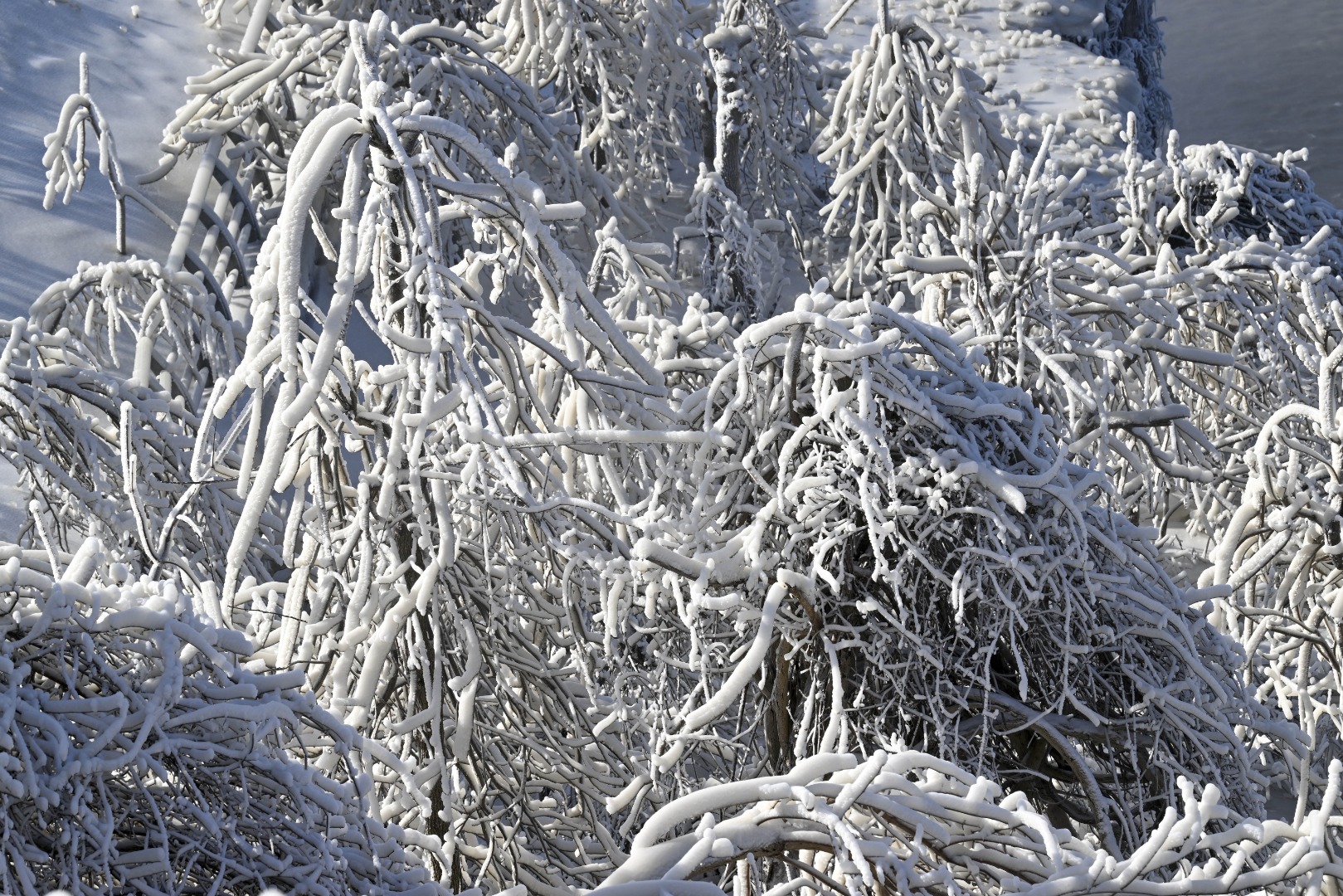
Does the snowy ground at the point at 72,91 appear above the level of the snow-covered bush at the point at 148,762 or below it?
below

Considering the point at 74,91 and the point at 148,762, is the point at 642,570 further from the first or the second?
the point at 74,91

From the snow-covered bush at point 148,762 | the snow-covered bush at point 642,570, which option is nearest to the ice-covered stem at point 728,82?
the snow-covered bush at point 642,570

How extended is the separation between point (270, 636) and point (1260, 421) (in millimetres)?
5422

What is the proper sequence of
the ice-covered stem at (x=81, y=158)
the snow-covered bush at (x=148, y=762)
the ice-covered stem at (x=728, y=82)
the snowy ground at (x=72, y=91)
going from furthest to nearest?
the ice-covered stem at (x=728, y=82) < the snowy ground at (x=72, y=91) < the ice-covered stem at (x=81, y=158) < the snow-covered bush at (x=148, y=762)

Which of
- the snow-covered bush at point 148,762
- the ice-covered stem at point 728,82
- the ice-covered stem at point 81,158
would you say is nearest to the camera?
the snow-covered bush at point 148,762

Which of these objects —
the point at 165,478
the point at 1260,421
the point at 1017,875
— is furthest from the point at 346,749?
the point at 1260,421

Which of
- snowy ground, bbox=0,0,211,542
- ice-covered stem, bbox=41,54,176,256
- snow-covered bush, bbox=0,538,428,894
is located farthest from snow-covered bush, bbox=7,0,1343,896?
snowy ground, bbox=0,0,211,542

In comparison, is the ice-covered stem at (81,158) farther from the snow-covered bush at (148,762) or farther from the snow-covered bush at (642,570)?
the snow-covered bush at (148,762)

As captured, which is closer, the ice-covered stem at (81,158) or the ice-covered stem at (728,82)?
the ice-covered stem at (81,158)

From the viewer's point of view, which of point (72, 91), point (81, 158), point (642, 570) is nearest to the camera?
point (642, 570)

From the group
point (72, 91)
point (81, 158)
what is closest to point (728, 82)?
point (72, 91)

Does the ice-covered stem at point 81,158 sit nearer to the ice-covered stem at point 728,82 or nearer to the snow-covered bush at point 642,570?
the snow-covered bush at point 642,570

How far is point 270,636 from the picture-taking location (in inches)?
196

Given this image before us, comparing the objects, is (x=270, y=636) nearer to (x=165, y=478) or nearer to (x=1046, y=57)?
(x=165, y=478)
